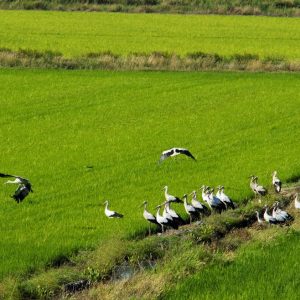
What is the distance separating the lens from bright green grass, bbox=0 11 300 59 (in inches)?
1719

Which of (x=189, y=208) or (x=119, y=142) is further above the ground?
(x=189, y=208)

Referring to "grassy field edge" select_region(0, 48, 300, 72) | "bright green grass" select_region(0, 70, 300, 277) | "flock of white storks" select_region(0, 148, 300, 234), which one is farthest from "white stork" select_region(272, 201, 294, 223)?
"grassy field edge" select_region(0, 48, 300, 72)

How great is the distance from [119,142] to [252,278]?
35.7 feet

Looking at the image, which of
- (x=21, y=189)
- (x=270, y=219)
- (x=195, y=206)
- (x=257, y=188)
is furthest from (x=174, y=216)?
(x=21, y=189)

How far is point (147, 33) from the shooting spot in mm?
51406

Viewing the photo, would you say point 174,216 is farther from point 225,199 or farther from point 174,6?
point 174,6

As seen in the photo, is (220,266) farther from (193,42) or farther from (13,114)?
(193,42)

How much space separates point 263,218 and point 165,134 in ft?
27.0

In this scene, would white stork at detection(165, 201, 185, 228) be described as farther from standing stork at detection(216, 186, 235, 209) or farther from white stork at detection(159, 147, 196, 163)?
white stork at detection(159, 147, 196, 163)

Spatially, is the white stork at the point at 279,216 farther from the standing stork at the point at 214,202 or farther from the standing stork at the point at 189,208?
the standing stork at the point at 189,208

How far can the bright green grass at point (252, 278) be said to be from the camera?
10547 mm

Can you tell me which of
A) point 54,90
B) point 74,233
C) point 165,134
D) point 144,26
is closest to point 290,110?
point 165,134

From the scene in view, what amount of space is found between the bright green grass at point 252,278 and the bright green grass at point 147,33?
2871 cm

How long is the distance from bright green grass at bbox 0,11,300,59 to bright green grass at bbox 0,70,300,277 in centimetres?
797
